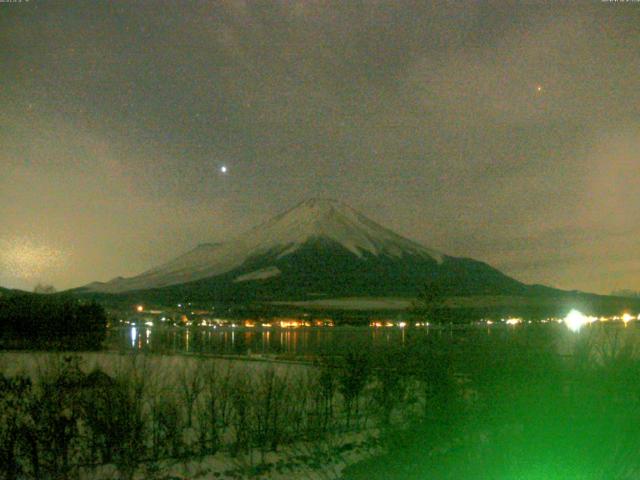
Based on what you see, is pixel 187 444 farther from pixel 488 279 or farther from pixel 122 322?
pixel 488 279

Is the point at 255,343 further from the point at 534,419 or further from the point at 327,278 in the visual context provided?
the point at 327,278

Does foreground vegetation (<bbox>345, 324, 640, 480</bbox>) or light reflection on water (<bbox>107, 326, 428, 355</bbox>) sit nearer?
foreground vegetation (<bbox>345, 324, 640, 480</bbox>)

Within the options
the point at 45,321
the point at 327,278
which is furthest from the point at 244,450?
the point at 327,278

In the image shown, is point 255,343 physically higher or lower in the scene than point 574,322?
lower

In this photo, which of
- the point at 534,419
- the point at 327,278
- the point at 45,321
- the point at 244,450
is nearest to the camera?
the point at 534,419

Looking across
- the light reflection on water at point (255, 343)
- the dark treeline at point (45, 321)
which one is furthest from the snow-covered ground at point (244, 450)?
the dark treeline at point (45, 321)

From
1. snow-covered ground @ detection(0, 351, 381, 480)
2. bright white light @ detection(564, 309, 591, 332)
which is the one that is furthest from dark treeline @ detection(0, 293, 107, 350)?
snow-covered ground @ detection(0, 351, 381, 480)

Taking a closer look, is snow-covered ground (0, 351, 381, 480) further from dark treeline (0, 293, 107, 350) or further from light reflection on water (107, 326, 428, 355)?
dark treeline (0, 293, 107, 350)

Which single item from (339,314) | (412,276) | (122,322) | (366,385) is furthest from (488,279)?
(366,385)
